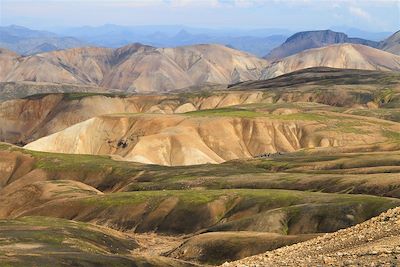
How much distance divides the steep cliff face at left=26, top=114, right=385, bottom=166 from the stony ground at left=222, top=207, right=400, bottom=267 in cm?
13270

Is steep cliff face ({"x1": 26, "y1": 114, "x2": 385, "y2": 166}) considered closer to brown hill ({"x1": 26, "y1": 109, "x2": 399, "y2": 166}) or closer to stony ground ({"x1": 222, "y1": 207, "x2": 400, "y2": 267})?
brown hill ({"x1": 26, "y1": 109, "x2": 399, "y2": 166})

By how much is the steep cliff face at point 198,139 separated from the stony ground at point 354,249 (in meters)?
133

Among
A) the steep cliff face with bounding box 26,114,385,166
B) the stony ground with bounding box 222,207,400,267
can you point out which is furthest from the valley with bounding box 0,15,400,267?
the steep cliff face with bounding box 26,114,385,166

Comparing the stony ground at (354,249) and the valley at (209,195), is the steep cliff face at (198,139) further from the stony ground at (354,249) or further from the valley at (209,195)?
the stony ground at (354,249)

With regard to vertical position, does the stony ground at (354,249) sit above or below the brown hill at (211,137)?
above

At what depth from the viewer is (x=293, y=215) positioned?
81.4m

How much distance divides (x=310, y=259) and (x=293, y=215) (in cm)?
4992

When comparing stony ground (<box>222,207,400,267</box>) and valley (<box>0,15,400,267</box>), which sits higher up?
stony ground (<box>222,207,400,267</box>)

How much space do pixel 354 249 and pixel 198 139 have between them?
496ft

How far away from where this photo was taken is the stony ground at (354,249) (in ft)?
93.2

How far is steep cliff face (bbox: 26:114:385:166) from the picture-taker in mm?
177750

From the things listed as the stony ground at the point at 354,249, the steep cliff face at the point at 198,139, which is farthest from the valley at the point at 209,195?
the steep cliff face at the point at 198,139

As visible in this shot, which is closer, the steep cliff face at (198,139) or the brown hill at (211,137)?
the steep cliff face at (198,139)

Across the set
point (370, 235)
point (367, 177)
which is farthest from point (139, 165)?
point (370, 235)
